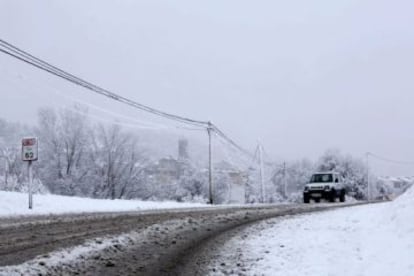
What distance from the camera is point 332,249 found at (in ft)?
35.3

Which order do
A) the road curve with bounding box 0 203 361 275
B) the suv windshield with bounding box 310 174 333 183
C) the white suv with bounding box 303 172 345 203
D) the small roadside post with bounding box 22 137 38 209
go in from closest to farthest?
the road curve with bounding box 0 203 361 275, the small roadside post with bounding box 22 137 38 209, the white suv with bounding box 303 172 345 203, the suv windshield with bounding box 310 174 333 183

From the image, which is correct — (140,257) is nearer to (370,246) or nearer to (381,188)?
(370,246)

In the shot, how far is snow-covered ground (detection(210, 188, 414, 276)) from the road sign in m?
12.2

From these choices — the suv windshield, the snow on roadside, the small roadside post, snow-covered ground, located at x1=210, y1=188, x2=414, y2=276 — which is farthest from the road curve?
the suv windshield

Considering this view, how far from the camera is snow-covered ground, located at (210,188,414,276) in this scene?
898 cm

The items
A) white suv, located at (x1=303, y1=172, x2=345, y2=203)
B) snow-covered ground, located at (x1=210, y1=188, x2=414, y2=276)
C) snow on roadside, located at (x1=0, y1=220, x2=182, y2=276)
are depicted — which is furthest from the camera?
white suv, located at (x1=303, y1=172, x2=345, y2=203)

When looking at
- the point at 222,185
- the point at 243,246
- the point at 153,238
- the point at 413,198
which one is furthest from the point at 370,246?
the point at 222,185

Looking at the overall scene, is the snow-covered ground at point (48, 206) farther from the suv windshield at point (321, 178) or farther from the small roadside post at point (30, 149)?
the suv windshield at point (321, 178)

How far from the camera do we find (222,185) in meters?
93.7

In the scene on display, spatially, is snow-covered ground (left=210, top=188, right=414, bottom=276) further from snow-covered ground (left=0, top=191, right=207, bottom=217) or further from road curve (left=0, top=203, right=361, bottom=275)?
snow-covered ground (left=0, top=191, right=207, bottom=217)

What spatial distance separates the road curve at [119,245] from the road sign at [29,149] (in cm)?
876

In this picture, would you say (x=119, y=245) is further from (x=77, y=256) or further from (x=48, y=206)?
(x=48, y=206)

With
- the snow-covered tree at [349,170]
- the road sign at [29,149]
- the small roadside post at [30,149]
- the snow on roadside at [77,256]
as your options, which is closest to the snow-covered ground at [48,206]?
the small roadside post at [30,149]

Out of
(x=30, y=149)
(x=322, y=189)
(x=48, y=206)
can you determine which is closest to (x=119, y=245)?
(x=48, y=206)
